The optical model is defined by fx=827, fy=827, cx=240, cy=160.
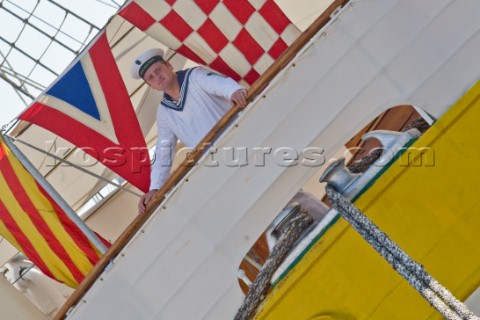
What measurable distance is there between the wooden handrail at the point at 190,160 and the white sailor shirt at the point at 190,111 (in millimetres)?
344

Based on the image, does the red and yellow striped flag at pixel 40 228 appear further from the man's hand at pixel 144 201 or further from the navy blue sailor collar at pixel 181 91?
the navy blue sailor collar at pixel 181 91

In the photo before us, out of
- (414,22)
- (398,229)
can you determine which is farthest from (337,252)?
(414,22)

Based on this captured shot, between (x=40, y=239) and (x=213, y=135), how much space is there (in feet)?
3.48

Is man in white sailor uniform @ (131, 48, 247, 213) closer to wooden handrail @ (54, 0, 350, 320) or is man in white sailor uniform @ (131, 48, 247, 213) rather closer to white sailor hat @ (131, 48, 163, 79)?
white sailor hat @ (131, 48, 163, 79)

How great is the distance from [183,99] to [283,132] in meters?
0.73

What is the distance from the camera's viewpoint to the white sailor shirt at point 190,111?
12.7 feet

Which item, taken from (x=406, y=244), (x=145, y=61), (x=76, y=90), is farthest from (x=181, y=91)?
(x=406, y=244)

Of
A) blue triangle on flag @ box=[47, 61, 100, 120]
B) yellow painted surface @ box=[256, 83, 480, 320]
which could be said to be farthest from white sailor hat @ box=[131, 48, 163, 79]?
yellow painted surface @ box=[256, 83, 480, 320]

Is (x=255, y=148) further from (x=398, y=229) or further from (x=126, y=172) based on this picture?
(x=126, y=172)

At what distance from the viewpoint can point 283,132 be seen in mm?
3381

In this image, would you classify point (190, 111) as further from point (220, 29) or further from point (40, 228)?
point (40, 228)

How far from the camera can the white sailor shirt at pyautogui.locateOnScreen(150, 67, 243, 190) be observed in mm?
3857

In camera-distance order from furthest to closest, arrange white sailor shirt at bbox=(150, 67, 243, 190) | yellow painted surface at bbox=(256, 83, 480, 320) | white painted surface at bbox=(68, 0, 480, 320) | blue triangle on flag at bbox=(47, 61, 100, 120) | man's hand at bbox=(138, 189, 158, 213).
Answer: blue triangle on flag at bbox=(47, 61, 100, 120), white sailor shirt at bbox=(150, 67, 243, 190), man's hand at bbox=(138, 189, 158, 213), white painted surface at bbox=(68, 0, 480, 320), yellow painted surface at bbox=(256, 83, 480, 320)

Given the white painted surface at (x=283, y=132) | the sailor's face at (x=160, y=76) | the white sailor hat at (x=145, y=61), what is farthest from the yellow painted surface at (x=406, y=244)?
→ the white sailor hat at (x=145, y=61)
